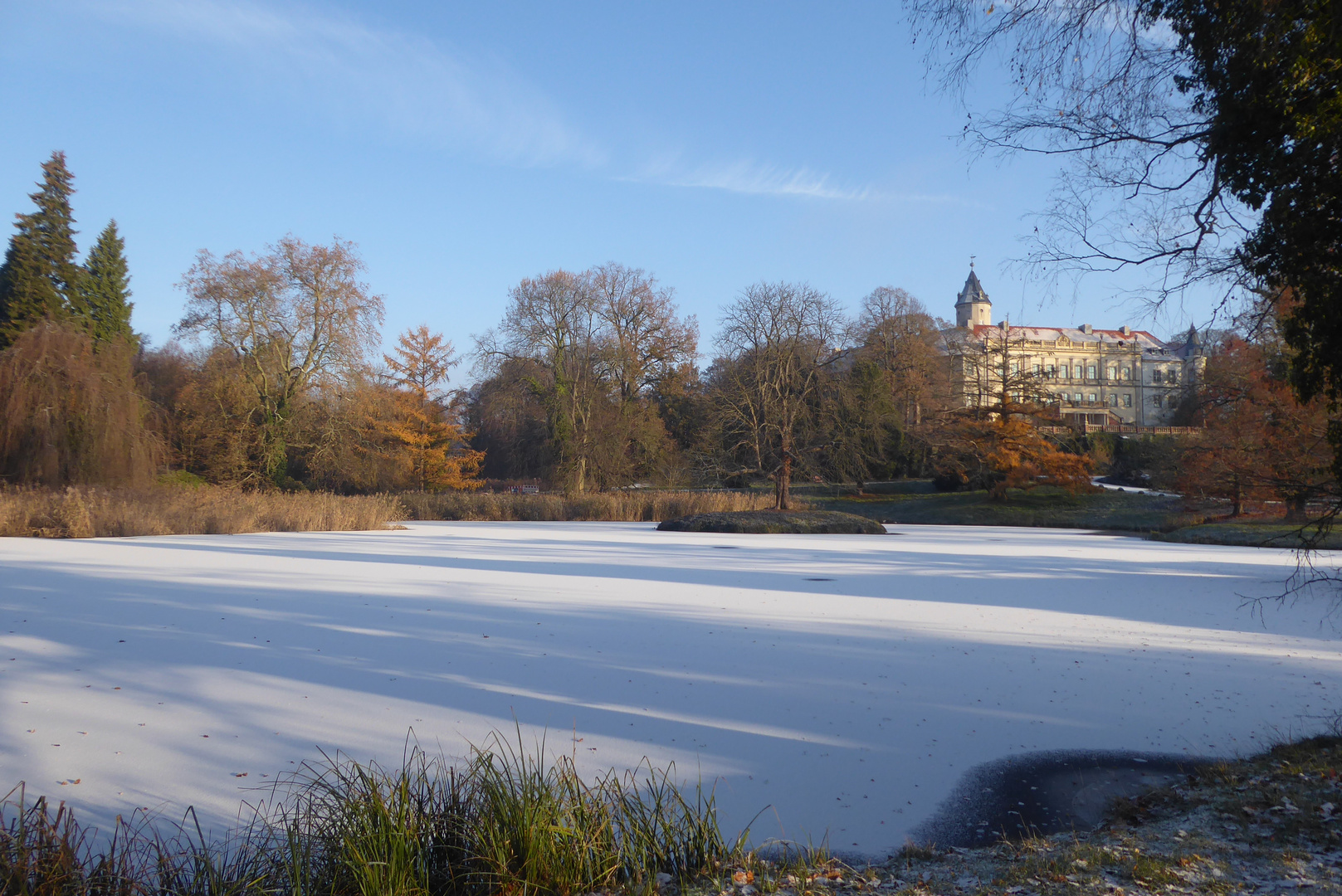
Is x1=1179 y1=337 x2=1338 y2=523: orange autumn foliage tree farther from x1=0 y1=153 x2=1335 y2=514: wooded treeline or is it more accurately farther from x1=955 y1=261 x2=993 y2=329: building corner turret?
x1=955 y1=261 x2=993 y2=329: building corner turret

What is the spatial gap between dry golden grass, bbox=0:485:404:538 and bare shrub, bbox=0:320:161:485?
0.98 metres

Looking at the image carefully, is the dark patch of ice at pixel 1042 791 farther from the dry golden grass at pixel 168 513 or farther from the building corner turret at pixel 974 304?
the building corner turret at pixel 974 304

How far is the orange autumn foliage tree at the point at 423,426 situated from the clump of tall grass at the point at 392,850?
94.7 ft

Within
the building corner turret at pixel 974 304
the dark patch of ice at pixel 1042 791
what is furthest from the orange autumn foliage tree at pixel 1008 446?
the building corner turret at pixel 974 304

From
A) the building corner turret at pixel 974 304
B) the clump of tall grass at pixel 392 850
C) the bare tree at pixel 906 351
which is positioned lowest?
the clump of tall grass at pixel 392 850

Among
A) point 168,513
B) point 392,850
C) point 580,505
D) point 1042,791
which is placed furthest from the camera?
point 580,505

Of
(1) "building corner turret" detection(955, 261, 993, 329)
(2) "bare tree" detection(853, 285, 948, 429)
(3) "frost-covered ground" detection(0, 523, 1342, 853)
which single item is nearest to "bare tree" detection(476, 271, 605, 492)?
(2) "bare tree" detection(853, 285, 948, 429)

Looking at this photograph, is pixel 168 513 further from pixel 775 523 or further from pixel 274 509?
pixel 775 523

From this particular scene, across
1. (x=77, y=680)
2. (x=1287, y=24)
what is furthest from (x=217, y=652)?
(x=1287, y=24)

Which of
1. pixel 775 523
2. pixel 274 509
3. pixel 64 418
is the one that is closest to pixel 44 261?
pixel 64 418

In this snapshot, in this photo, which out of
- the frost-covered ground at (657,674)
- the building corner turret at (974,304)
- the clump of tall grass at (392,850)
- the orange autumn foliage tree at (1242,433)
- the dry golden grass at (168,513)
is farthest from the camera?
the building corner turret at (974,304)

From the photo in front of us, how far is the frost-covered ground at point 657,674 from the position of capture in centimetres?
341

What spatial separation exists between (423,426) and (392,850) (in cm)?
3300

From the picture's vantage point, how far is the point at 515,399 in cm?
3175
